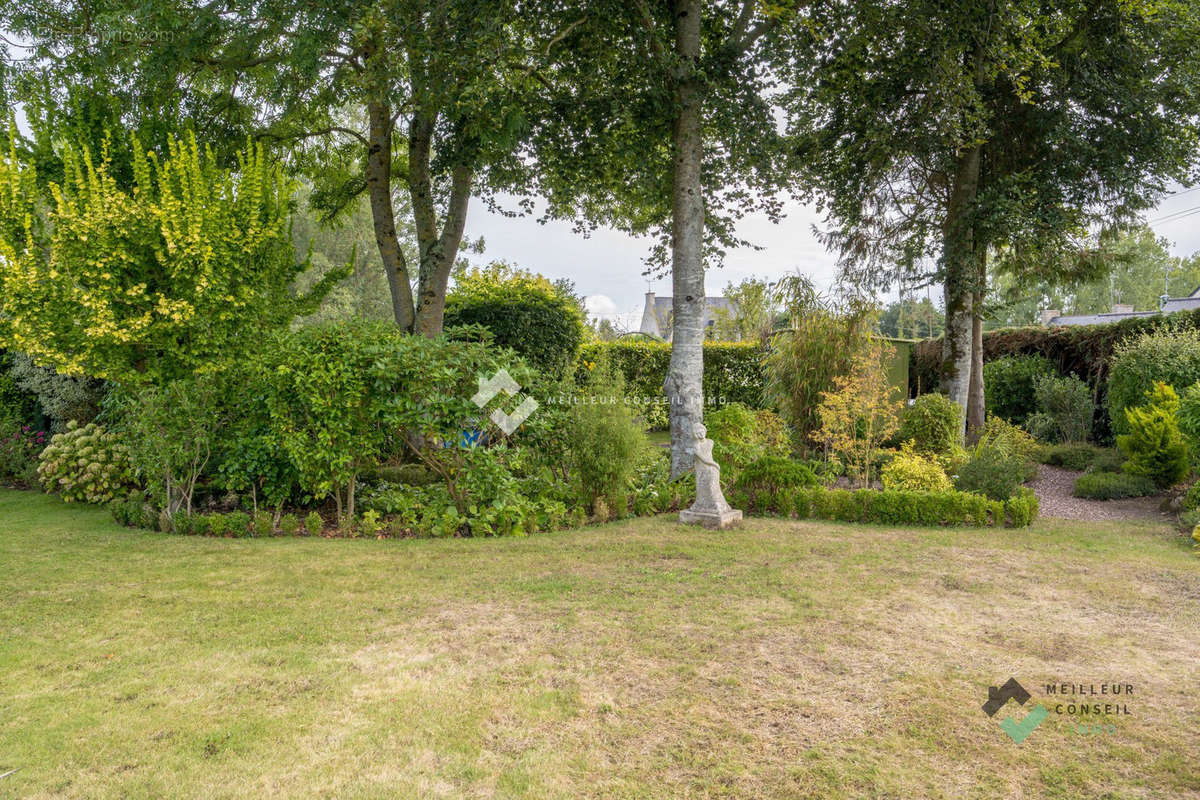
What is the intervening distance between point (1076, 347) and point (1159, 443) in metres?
5.31

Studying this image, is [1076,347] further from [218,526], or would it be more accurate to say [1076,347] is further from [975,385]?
[218,526]

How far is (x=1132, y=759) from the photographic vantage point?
8.82 ft

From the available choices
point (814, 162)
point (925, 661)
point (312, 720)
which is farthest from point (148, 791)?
point (814, 162)

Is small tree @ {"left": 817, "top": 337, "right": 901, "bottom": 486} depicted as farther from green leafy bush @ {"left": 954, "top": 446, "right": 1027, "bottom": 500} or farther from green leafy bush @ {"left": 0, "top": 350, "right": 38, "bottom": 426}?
green leafy bush @ {"left": 0, "top": 350, "right": 38, "bottom": 426}

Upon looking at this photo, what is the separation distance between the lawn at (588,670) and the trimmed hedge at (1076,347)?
692 centimetres

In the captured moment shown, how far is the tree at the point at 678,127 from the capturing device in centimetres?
878

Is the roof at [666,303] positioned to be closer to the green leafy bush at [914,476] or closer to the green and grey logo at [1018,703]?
the green leafy bush at [914,476]

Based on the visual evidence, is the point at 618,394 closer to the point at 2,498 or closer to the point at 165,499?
the point at 165,499

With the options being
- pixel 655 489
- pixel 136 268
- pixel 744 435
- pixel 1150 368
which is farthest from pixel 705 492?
pixel 1150 368

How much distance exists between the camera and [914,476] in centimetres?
815

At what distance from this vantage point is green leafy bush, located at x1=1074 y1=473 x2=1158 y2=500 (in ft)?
27.7

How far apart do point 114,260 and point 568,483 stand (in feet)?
16.7

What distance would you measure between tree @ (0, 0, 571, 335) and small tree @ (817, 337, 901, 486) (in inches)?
213

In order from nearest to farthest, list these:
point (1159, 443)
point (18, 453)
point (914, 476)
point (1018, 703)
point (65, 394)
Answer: point (1018, 703), point (914, 476), point (1159, 443), point (65, 394), point (18, 453)
